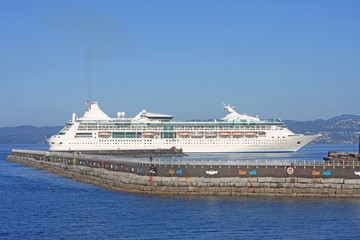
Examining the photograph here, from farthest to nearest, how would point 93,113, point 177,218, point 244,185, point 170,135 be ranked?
point 93,113 < point 170,135 < point 244,185 < point 177,218

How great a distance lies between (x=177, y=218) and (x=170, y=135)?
77.7m

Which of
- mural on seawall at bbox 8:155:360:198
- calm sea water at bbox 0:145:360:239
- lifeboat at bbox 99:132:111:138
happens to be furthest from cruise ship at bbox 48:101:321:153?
calm sea water at bbox 0:145:360:239

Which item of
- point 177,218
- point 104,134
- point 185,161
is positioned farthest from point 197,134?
point 177,218

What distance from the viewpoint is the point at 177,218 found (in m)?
31.0

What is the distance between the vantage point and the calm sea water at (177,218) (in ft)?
91.4

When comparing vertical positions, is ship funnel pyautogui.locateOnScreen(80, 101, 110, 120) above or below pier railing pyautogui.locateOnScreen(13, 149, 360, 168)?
above

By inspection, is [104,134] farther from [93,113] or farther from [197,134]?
[197,134]

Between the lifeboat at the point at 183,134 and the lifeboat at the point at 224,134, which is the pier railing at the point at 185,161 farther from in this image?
the lifeboat at the point at 224,134

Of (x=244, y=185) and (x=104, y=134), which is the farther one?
(x=104, y=134)

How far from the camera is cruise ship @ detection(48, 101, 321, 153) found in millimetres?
105688

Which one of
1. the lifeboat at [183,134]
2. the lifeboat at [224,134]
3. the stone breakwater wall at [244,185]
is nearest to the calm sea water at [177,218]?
the stone breakwater wall at [244,185]

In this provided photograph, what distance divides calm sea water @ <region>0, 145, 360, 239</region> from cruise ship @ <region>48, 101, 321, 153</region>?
6514 cm

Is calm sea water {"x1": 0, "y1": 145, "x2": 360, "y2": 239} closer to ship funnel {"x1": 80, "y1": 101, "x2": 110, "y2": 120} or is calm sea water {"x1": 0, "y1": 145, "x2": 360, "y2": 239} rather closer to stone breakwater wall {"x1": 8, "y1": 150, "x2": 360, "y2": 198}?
stone breakwater wall {"x1": 8, "y1": 150, "x2": 360, "y2": 198}

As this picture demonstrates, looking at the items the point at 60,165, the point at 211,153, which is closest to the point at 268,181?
the point at 60,165
